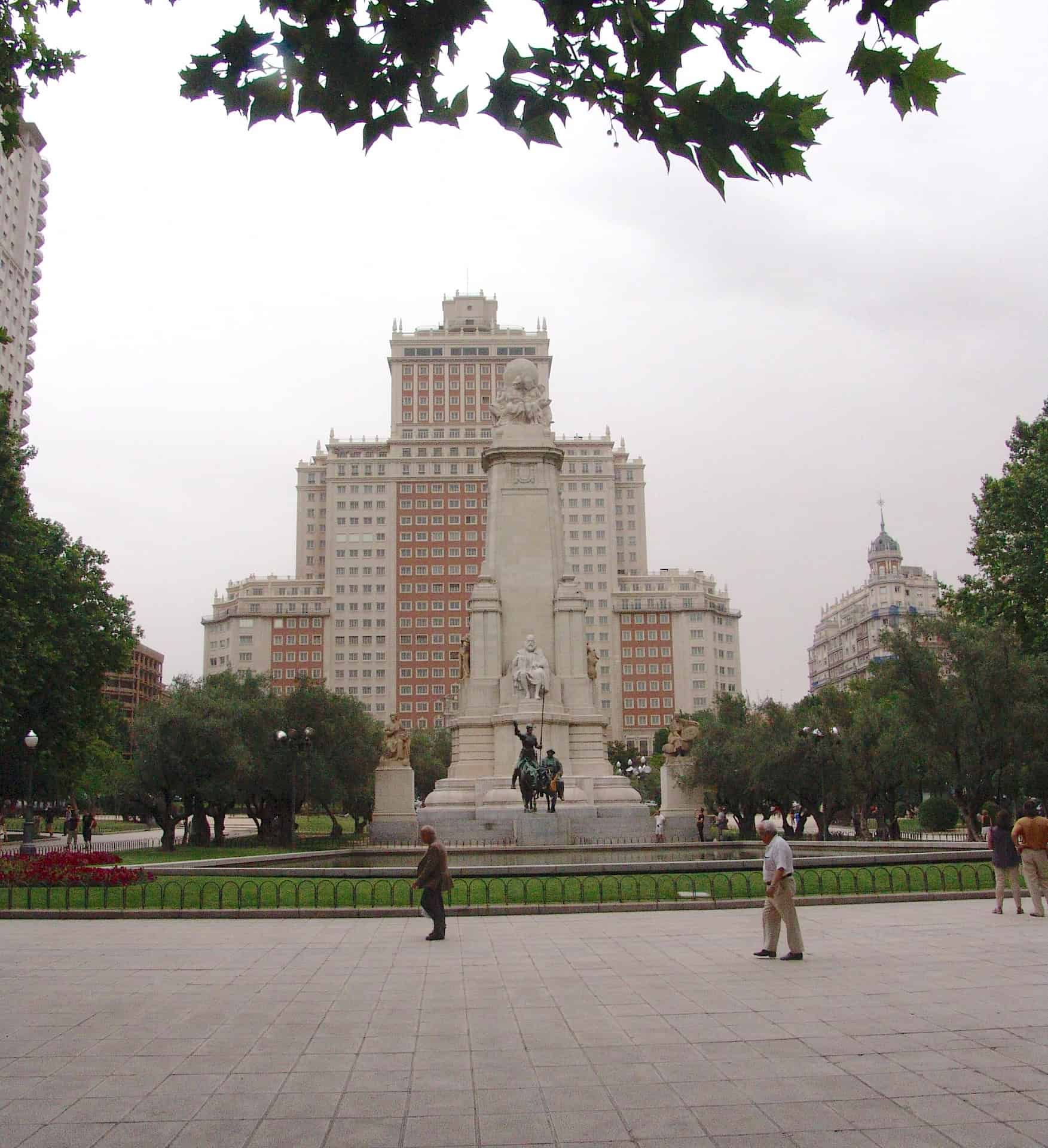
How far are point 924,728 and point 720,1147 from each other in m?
32.4

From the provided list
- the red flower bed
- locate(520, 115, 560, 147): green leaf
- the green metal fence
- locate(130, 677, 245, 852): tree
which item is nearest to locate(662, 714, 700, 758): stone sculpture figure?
locate(130, 677, 245, 852): tree

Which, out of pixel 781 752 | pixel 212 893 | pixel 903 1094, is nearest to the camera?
pixel 903 1094

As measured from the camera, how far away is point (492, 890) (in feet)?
65.1

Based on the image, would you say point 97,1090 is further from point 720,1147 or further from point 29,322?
point 29,322

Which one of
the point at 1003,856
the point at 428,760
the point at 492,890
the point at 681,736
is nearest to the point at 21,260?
the point at 428,760

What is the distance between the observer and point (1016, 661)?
35438 mm

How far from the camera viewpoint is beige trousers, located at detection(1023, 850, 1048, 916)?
15.5 metres

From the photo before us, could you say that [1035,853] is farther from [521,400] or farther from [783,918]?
[521,400]

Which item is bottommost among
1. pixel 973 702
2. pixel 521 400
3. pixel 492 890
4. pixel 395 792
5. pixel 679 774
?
pixel 492 890

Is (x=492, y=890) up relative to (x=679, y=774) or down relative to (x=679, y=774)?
down

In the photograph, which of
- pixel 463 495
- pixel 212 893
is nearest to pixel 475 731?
pixel 212 893

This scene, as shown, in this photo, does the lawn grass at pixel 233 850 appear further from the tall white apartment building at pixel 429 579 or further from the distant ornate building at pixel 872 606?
the distant ornate building at pixel 872 606

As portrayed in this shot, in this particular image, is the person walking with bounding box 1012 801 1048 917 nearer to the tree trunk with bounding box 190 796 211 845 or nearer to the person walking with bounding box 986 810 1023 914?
the person walking with bounding box 986 810 1023 914

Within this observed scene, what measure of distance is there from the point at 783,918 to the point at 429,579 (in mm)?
123134
